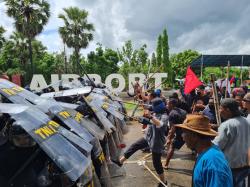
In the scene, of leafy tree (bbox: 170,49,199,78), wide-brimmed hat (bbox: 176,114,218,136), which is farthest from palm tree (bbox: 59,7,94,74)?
wide-brimmed hat (bbox: 176,114,218,136)

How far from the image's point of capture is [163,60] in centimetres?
5422

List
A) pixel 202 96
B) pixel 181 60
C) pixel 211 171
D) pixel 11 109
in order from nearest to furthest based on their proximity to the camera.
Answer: pixel 211 171
pixel 11 109
pixel 202 96
pixel 181 60

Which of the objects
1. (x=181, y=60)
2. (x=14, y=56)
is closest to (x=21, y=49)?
(x=14, y=56)

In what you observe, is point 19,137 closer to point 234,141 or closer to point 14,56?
point 234,141

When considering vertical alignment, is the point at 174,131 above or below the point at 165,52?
below

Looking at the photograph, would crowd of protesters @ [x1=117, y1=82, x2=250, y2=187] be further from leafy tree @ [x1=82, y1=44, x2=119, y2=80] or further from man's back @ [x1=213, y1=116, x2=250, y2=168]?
leafy tree @ [x1=82, y1=44, x2=119, y2=80]

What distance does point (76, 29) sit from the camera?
135 ft

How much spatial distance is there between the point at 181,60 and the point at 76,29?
3154cm

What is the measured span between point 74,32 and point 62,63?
9384mm

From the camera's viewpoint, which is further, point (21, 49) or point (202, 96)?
point (21, 49)

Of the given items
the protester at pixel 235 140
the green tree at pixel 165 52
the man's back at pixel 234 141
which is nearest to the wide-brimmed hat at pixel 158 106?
the protester at pixel 235 140

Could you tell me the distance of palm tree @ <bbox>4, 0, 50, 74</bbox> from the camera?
34.5m

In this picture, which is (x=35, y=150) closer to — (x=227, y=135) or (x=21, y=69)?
(x=227, y=135)

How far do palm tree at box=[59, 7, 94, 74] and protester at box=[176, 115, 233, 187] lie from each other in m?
38.4
